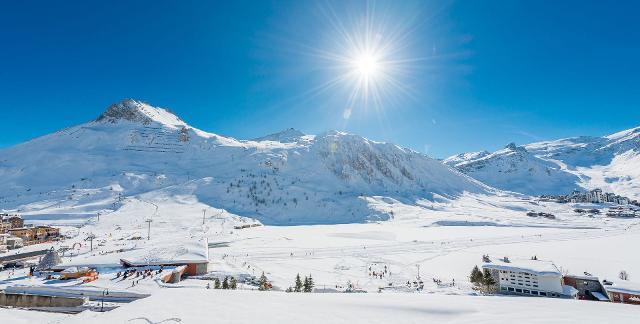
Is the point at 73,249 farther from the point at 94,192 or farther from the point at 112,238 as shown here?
the point at 94,192

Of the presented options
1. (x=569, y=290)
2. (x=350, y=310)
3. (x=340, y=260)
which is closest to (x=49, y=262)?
(x=340, y=260)

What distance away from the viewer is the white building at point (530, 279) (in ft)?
123

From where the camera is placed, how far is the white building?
37562mm

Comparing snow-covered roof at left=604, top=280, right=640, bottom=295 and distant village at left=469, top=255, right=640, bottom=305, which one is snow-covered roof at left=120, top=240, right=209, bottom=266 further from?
snow-covered roof at left=604, top=280, right=640, bottom=295

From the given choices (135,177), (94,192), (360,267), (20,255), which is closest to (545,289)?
(360,267)

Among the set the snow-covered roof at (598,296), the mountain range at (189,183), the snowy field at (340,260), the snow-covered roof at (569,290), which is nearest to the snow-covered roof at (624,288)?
the snow-covered roof at (598,296)

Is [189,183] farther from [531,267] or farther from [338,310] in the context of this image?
[338,310]

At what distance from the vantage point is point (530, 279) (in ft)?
129

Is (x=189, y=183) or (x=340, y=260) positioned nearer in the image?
(x=340, y=260)

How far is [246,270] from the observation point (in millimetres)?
51219

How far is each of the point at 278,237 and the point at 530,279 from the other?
61.6 m

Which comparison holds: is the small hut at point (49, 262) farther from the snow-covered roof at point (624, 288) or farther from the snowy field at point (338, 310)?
the snow-covered roof at point (624, 288)

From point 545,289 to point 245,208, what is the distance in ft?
367

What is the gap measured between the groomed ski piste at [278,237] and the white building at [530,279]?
3617 mm
